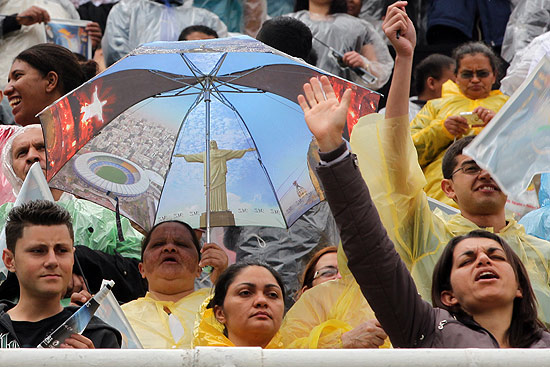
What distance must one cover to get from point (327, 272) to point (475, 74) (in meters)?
2.23

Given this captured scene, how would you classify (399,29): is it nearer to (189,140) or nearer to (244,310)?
(244,310)

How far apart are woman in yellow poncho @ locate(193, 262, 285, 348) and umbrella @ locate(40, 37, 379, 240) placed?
0.66 meters

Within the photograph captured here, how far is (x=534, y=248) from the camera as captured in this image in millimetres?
4938

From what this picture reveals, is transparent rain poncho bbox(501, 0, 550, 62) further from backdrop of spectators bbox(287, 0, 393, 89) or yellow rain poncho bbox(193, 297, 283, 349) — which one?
yellow rain poncho bbox(193, 297, 283, 349)

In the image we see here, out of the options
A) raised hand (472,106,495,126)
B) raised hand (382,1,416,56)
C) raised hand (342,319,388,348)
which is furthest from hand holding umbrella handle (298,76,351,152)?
raised hand (472,106,495,126)

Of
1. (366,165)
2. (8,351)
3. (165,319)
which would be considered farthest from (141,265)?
(8,351)

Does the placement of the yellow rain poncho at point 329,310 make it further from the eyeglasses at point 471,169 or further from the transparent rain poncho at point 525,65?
the transparent rain poncho at point 525,65

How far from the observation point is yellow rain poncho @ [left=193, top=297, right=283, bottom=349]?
459 centimetres

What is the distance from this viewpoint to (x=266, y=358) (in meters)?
2.87

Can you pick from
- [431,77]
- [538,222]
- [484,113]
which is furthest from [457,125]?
[431,77]

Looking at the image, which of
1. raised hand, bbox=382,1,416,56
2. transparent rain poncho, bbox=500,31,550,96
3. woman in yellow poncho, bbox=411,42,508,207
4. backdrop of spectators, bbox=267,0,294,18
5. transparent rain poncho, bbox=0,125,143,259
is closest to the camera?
raised hand, bbox=382,1,416,56

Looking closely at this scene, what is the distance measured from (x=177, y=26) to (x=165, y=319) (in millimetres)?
3775

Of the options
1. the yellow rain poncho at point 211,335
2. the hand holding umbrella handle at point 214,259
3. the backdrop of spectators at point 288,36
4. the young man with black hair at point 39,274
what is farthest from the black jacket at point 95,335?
the backdrop of spectators at point 288,36

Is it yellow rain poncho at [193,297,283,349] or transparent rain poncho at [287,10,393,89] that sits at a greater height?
transparent rain poncho at [287,10,393,89]
